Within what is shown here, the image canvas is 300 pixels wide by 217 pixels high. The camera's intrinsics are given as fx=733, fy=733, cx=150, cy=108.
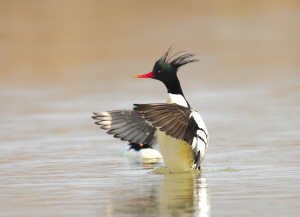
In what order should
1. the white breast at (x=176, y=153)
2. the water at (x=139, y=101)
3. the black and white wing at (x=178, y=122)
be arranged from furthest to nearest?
the white breast at (x=176, y=153) < the black and white wing at (x=178, y=122) < the water at (x=139, y=101)

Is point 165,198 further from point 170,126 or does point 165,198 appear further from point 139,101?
point 139,101

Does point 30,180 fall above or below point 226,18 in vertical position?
below

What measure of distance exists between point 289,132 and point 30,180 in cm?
523

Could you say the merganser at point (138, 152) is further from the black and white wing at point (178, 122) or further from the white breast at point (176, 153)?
the black and white wing at point (178, 122)

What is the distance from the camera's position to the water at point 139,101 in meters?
7.20

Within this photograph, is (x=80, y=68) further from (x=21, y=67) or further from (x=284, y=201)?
(x=284, y=201)

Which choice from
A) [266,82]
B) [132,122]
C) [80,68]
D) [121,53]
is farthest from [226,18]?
[132,122]

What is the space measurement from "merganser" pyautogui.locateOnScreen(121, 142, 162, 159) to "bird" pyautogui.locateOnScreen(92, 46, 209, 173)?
173cm

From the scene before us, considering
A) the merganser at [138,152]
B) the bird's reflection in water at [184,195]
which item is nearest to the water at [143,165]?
the bird's reflection in water at [184,195]

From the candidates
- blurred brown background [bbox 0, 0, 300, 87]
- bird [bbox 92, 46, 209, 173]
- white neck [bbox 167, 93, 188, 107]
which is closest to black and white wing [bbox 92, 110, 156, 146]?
bird [bbox 92, 46, 209, 173]

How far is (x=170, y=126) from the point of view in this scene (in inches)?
326

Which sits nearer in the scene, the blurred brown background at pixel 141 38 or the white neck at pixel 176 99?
the white neck at pixel 176 99

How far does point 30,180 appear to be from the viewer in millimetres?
8570

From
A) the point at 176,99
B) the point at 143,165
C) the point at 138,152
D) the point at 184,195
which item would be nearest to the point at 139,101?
the point at 138,152
